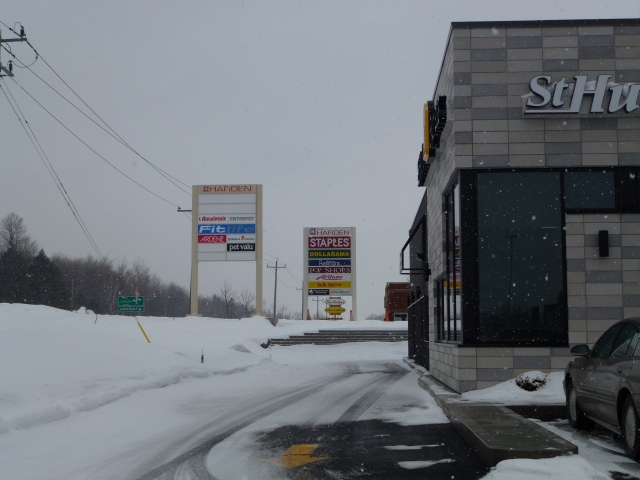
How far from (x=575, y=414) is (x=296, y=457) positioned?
13.7ft

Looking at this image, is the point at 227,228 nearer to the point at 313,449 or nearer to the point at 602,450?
the point at 313,449

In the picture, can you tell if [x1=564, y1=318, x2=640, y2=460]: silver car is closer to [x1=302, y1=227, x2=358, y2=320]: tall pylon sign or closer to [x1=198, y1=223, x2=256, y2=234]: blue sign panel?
[x1=198, y1=223, x2=256, y2=234]: blue sign panel

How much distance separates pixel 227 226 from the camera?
39.6 meters

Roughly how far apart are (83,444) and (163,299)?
131 meters

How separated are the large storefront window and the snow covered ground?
139 cm

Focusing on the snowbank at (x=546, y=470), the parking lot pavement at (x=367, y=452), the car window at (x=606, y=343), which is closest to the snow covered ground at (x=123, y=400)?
the snowbank at (x=546, y=470)

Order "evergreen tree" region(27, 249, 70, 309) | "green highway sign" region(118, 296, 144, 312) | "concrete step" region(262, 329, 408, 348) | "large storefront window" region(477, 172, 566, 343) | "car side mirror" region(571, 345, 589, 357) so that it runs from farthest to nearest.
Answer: "evergreen tree" region(27, 249, 70, 309)
"concrete step" region(262, 329, 408, 348)
"green highway sign" region(118, 296, 144, 312)
"large storefront window" region(477, 172, 566, 343)
"car side mirror" region(571, 345, 589, 357)

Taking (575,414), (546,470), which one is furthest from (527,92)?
(546,470)

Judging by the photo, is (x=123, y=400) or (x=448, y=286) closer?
(x=123, y=400)

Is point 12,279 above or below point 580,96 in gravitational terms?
below

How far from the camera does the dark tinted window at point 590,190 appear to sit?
1283 cm

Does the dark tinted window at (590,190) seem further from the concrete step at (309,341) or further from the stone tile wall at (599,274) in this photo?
the concrete step at (309,341)

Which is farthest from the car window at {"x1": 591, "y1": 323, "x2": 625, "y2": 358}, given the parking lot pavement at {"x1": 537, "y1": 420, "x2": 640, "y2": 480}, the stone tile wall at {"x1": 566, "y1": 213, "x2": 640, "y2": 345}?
the stone tile wall at {"x1": 566, "y1": 213, "x2": 640, "y2": 345}

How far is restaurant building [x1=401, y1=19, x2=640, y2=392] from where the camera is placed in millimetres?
12578
